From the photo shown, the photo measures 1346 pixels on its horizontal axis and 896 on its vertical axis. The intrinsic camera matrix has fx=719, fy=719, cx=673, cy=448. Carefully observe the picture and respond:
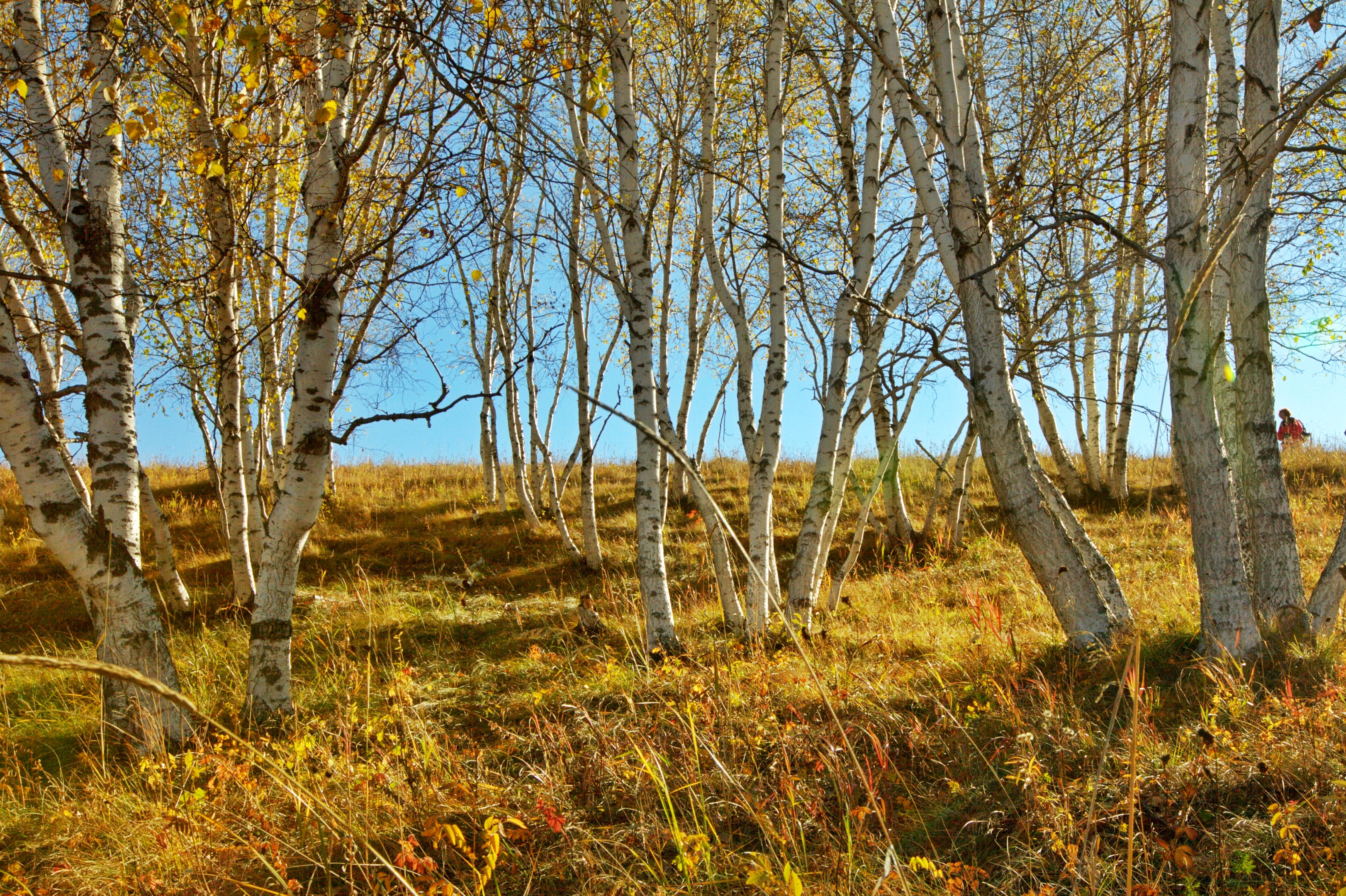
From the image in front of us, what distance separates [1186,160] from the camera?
11.7 feet

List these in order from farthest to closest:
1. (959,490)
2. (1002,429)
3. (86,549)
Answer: (959,490), (86,549), (1002,429)

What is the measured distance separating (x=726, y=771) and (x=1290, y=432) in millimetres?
17621

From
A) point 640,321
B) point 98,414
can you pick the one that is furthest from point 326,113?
point 640,321

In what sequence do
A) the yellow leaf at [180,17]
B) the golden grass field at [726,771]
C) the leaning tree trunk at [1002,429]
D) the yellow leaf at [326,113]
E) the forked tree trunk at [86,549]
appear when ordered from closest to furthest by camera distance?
1. the golden grass field at [726,771]
2. the yellow leaf at [180,17]
3. the yellow leaf at [326,113]
4. the leaning tree trunk at [1002,429]
5. the forked tree trunk at [86,549]

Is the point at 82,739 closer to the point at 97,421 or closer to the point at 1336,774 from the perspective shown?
the point at 97,421

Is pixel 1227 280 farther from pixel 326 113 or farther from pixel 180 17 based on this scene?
pixel 180 17

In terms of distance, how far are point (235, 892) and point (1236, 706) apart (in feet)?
Result: 14.0

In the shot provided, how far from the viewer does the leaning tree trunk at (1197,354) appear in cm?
353

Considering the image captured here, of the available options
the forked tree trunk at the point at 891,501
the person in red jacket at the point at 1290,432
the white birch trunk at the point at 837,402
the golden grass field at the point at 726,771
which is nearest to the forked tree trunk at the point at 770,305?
the white birch trunk at the point at 837,402

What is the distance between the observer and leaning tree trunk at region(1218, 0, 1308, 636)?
407cm

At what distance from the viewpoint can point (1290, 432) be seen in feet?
47.2

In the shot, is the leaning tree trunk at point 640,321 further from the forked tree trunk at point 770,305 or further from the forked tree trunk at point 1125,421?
the forked tree trunk at point 1125,421

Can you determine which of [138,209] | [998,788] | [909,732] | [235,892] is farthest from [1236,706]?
[138,209]

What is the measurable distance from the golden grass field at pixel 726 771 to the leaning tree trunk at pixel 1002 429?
0.26 m
